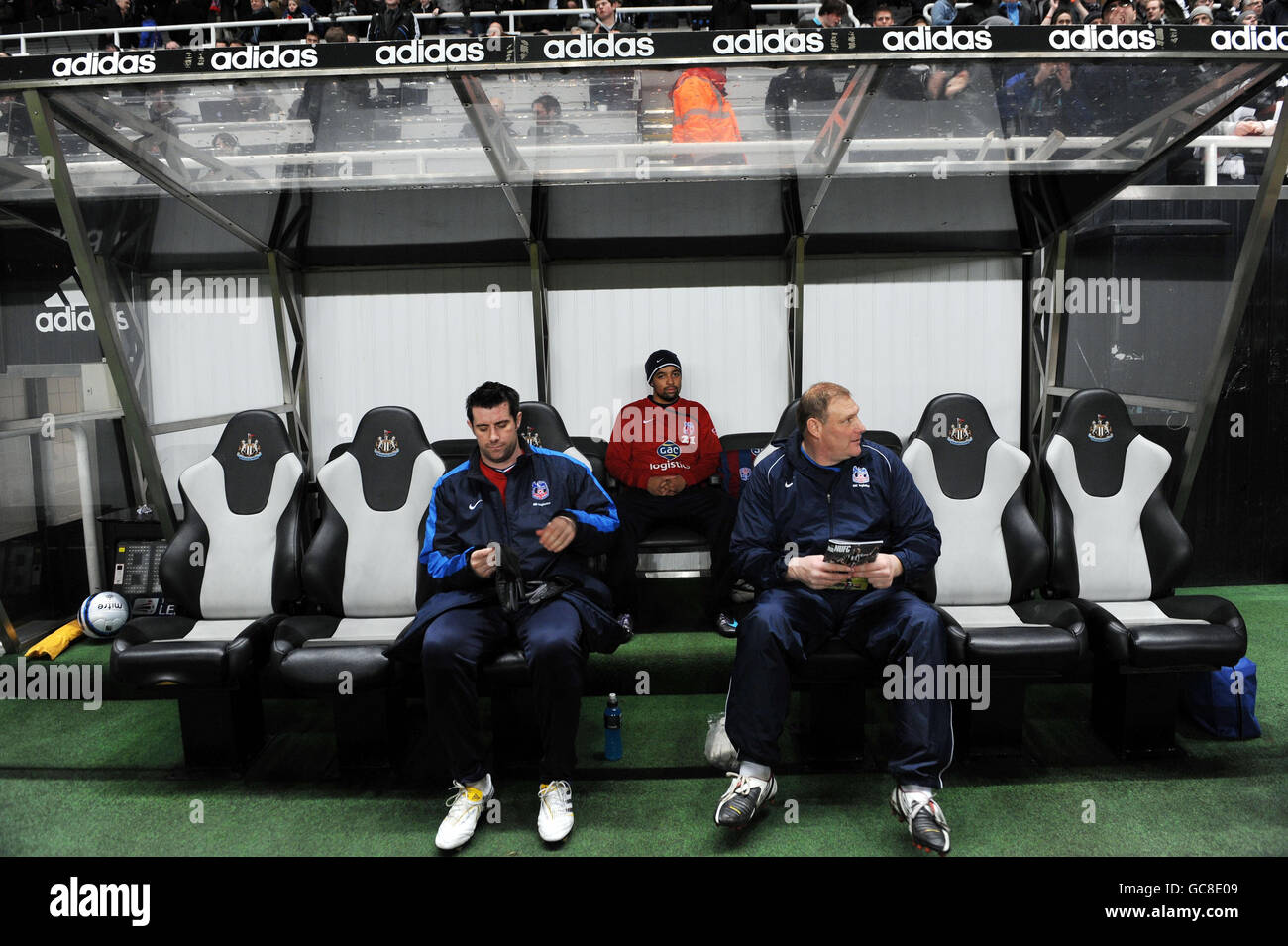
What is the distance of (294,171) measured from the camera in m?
3.50

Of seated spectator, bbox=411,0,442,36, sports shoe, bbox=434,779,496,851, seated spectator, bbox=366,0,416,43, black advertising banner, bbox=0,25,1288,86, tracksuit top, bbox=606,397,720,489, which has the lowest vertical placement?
sports shoe, bbox=434,779,496,851

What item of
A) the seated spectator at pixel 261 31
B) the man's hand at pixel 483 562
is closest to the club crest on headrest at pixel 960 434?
the man's hand at pixel 483 562

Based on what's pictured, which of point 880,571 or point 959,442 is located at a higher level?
point 959,442

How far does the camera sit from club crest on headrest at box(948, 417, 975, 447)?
3031 mm

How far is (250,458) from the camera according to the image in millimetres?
3064

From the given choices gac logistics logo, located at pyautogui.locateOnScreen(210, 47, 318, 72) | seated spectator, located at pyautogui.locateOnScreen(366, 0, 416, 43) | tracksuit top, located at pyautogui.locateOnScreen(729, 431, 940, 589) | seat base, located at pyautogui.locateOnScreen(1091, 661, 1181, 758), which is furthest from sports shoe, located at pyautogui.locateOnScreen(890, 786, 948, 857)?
seated spectator, located at pyautogui.locateOnScreen(366, 0, 416, 43)

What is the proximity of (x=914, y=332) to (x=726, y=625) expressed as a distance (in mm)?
2243

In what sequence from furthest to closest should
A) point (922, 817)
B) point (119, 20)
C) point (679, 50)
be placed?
point (119, 20) → point (679, 50) → point (922, 817)

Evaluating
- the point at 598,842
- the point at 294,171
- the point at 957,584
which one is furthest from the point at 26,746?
the point at 957,584

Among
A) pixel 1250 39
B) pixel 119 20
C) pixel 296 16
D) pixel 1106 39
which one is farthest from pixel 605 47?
pixel 119 20

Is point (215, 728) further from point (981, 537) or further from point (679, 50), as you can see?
point (981, 537)

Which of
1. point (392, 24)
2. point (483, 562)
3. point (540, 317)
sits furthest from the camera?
point (392, 24)

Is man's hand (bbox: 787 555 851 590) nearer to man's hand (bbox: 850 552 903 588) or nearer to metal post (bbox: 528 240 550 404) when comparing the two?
man's hand (bbox: 850 552 903 588)

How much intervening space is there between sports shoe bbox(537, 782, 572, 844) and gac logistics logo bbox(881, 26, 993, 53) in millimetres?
2416
